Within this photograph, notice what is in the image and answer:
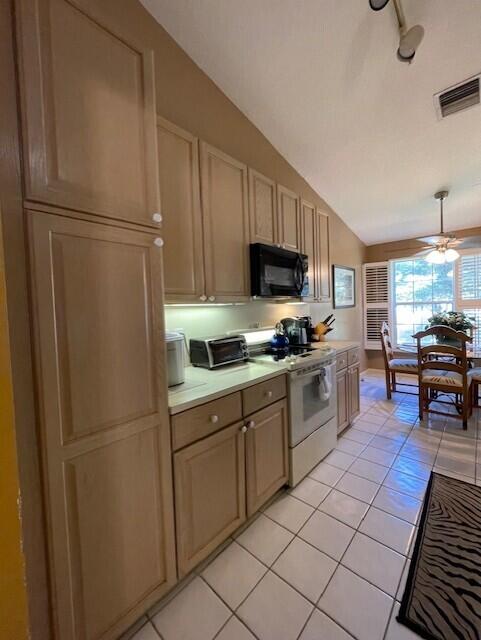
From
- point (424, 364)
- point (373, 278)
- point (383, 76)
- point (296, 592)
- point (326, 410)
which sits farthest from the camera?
point (373, 278)

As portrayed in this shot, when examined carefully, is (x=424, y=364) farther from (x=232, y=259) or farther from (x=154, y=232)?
(x=154, y=232)

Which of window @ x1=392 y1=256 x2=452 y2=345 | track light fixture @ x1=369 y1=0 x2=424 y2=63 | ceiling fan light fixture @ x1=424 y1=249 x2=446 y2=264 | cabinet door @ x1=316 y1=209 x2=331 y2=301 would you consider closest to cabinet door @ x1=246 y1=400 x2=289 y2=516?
cabinet door @ x1=316 y1=209 x2=331 y2=301

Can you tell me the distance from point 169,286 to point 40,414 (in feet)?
2.78

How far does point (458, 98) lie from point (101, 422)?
10.2ft

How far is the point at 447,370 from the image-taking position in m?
2.93

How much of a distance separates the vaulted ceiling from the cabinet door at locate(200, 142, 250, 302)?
2.14 ft

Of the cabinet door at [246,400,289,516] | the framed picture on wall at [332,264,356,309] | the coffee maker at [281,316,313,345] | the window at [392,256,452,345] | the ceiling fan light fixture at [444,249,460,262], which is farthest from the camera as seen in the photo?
the window at [392,256,452,345]

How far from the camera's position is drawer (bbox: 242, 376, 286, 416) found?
5.14 ft

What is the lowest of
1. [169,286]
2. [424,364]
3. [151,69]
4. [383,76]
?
[424,364]

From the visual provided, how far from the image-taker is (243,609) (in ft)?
3.97

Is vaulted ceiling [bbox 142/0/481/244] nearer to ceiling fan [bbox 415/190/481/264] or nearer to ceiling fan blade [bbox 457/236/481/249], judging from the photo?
ceiling fan [bbox 415/190/481/264]

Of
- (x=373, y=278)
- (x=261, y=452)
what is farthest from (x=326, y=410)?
(x=373, y=278)

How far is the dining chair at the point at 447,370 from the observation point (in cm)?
274

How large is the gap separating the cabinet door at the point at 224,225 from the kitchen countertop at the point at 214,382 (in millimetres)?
494
